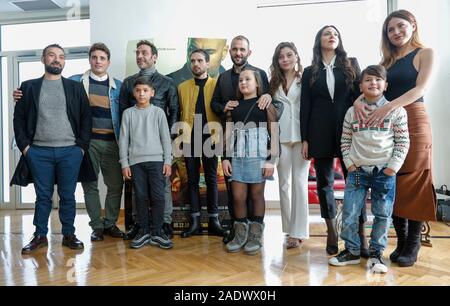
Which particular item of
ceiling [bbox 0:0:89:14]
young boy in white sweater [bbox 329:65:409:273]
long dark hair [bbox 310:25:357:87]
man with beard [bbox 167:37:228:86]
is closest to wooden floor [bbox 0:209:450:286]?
young boy in white sweater [bbox 329:65:409:273]

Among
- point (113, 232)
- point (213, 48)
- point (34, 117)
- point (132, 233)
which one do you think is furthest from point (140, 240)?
point (213, 48)

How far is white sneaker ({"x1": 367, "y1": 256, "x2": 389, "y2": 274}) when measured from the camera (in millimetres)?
1780

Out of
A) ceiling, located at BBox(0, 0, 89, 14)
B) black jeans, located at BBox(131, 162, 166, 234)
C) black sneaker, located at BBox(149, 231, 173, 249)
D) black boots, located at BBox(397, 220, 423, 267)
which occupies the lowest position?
black sneaker, located at BBox(149, 231, 173, 249)

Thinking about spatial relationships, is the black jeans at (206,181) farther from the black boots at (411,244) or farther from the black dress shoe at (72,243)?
the black boots at (411,244)

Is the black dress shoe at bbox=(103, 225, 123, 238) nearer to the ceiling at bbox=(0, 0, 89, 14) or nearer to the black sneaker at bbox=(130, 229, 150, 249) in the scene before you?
the black sneaker at bbox=(130, 229, 150, 249)

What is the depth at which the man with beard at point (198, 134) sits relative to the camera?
2.52 meters

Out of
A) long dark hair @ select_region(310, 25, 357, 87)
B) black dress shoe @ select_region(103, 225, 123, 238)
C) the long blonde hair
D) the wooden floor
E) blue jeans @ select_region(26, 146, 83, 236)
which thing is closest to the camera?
the wooden floor

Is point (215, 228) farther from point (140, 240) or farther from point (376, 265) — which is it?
point (376, 265)

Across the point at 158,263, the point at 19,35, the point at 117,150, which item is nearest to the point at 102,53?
the point at 117,150

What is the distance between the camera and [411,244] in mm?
1924

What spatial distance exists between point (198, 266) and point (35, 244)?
1.13 metres

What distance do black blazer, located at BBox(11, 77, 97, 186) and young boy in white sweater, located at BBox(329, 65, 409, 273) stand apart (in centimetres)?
163

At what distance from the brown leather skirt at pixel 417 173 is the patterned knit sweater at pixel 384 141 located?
0.09 meters
